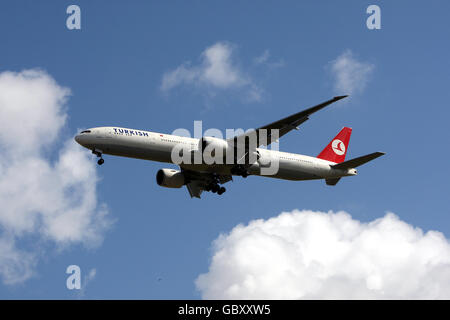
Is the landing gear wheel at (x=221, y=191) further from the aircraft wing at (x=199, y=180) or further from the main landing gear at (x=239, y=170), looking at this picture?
the main landing gear at (x=239, y=170)

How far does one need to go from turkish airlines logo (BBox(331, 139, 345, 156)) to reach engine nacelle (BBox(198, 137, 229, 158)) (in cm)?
1628

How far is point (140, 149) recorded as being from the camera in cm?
4728

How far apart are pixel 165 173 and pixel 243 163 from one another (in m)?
9.13

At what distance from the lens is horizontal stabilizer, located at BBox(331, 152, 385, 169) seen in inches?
2019

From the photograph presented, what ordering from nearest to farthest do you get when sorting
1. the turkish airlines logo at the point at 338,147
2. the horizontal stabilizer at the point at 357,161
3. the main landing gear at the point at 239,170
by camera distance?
the main landing gear at the point at 239,170
the horizontal stabilizer at the point at 357,161
the turkish airlines logo at the point at 338,147

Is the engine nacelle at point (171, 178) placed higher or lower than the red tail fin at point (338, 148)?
lower

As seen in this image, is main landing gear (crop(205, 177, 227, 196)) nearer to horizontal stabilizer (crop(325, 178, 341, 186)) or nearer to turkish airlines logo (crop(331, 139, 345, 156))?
horizontal stabilizer (crop(325, 178, 341, 186))

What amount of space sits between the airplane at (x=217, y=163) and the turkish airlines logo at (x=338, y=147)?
2.56 meters

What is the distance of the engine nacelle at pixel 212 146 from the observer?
46938mm

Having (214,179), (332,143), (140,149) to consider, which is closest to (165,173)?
(214,179)

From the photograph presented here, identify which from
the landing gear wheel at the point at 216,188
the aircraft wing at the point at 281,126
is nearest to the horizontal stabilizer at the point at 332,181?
the landing gear wheel at the point at 216,188

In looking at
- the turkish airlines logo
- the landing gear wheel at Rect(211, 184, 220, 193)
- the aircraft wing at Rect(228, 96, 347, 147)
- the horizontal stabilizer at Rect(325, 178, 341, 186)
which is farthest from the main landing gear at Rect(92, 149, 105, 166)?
the turkish airlines logo

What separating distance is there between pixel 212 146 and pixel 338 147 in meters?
18.4

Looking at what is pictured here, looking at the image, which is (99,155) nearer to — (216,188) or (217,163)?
(217,163)
